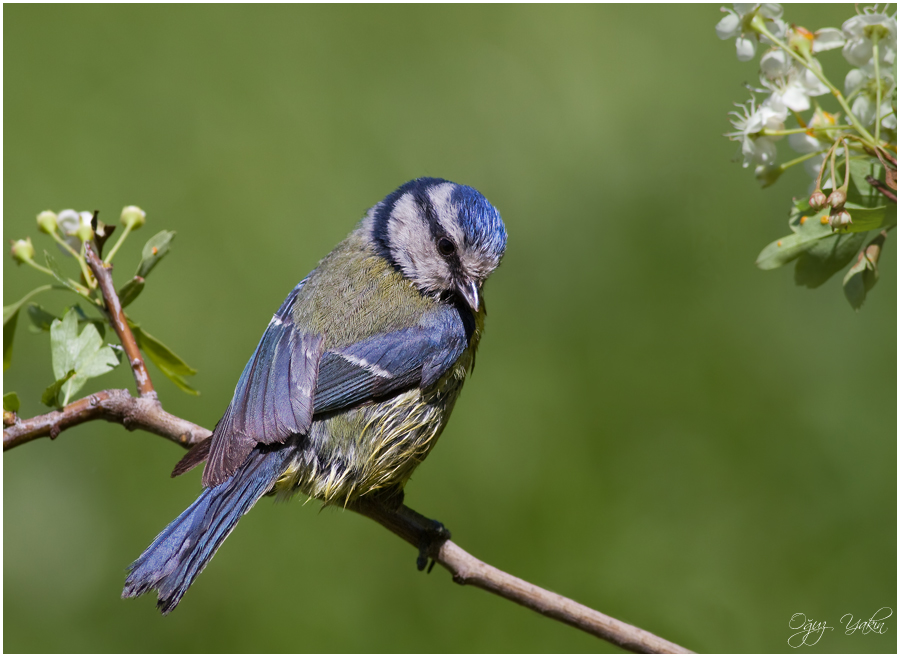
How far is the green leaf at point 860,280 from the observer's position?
156cm

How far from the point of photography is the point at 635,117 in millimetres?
4133

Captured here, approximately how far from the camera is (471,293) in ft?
7.47

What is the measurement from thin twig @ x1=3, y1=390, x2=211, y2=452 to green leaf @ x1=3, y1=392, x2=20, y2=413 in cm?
5

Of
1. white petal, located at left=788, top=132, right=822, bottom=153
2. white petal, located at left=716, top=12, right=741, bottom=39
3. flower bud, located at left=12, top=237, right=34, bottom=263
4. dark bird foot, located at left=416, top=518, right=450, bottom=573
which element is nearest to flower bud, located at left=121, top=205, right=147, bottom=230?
flower bud, located at left=12, top=237, right=34, bottom=263

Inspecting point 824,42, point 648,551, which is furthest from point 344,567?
point 824,42

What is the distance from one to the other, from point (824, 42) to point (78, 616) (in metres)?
2.96

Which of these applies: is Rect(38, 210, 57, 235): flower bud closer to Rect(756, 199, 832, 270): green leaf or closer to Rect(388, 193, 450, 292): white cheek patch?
Rect(388, 193, 450, 292): white cheek patch

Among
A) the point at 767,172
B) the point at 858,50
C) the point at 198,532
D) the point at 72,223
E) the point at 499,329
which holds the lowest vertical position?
the point at 198,532

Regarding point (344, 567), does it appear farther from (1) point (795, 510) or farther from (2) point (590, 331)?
(1) point (795, 510)

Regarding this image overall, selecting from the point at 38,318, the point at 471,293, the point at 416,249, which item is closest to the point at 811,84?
the point at 471,293

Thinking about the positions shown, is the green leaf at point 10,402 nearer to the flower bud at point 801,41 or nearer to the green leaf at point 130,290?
the green leaf at point 130,290

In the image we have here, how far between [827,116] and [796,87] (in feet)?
0.27

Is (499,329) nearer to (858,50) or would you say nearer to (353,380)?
(353,380)
